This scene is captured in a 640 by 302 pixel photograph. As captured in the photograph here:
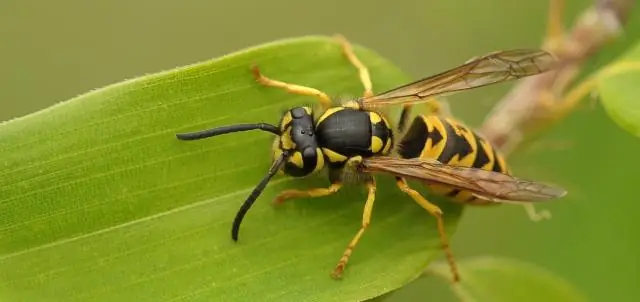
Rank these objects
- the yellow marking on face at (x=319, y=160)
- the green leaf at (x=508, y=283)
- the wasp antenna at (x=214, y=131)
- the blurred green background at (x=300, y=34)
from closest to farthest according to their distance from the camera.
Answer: the wasp antenna at (x=214, y=131) → the yellow marking on face at (x=319, y=160) → the green leaf at (x=508, y=283) → the blurred green background at (x=300, y=34)

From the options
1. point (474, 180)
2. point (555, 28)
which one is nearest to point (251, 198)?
point (474, 180)

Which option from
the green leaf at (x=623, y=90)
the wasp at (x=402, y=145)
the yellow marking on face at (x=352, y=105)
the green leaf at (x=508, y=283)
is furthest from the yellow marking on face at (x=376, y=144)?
the green leaf at (x=623, y=90)

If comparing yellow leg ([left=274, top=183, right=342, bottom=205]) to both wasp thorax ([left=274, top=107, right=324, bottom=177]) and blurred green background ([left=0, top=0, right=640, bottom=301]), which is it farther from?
blurred green background ([left=0, top=0, right=640, bottom=301])

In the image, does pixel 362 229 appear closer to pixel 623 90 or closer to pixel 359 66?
pixel 359 66

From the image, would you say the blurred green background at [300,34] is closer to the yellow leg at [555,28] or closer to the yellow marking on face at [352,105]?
the yellow leg at [555,28]

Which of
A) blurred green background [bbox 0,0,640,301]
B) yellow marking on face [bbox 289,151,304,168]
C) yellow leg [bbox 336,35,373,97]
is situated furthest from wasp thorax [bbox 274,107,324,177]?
blurred green background [bbox 0,0,640,301]

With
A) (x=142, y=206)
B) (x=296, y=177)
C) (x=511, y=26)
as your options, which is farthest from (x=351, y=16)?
(x=142, y=206)

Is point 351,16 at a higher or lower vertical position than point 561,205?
higher

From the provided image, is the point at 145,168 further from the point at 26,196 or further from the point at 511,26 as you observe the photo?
the point at 511,26
